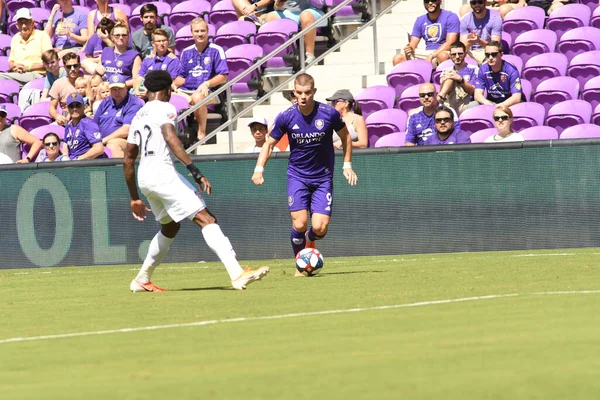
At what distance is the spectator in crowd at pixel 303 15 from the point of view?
19578 mm

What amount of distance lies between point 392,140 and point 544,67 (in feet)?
8.17

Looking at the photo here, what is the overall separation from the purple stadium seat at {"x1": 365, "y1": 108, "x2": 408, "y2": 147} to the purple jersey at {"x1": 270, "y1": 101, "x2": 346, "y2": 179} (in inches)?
170

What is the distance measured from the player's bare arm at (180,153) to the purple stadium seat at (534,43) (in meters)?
8.43

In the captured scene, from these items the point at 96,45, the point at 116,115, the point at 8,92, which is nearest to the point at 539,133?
the point at 116,115

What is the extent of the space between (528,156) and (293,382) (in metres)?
10.3

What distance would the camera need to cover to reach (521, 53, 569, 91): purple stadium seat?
17297 mm

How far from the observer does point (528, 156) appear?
1546cm

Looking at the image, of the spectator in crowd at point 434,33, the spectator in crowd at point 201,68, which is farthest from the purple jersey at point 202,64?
the spectator in crowd at point 434,33

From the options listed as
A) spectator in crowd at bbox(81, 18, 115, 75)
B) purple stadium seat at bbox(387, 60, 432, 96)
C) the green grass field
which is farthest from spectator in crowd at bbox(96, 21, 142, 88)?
the green grass field

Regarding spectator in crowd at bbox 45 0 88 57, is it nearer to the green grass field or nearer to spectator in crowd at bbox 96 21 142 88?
spectator in crowd at bbox 96 21 142 88

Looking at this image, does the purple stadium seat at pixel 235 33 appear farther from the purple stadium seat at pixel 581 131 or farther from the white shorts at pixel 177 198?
the white shorts at pixel 177 198

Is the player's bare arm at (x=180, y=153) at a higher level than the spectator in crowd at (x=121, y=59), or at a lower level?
lower

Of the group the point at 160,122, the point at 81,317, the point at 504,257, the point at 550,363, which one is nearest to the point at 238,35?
the point at 504,257

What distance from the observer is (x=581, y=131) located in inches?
627
